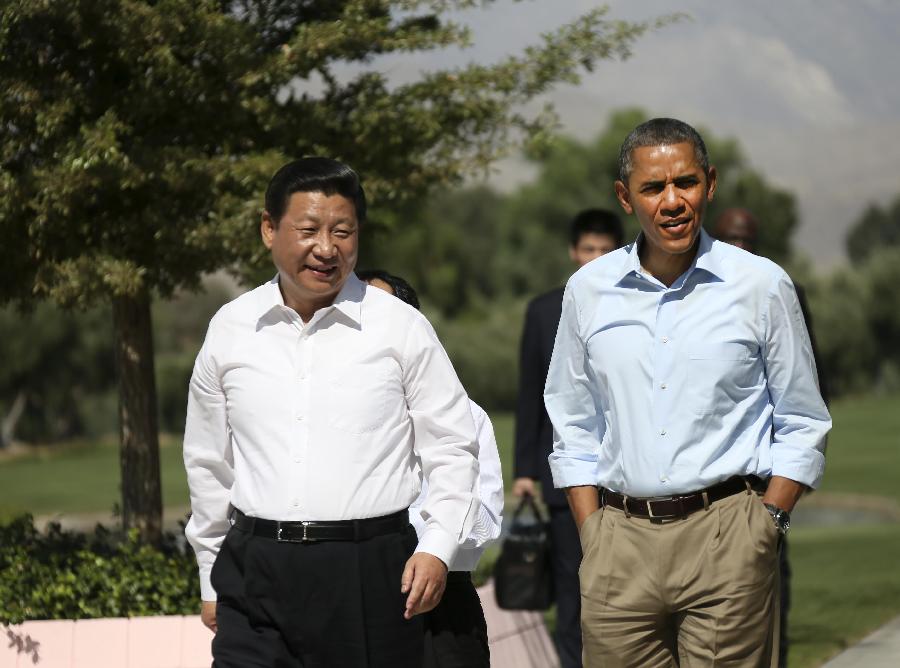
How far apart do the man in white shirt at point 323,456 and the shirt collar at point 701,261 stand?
0.63 meters

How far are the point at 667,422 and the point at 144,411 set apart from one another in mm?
4394

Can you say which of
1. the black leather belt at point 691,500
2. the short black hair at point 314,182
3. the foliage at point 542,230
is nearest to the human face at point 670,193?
the black leather belt at point 691,500

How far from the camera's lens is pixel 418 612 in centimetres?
397

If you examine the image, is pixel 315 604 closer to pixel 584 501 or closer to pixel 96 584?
pixel 584 501

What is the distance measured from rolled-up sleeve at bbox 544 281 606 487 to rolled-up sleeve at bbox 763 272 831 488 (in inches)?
21.5

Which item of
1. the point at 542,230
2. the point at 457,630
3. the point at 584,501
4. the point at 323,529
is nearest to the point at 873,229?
the point at 542,230

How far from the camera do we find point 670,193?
13.8 feet

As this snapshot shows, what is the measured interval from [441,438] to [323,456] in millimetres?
324

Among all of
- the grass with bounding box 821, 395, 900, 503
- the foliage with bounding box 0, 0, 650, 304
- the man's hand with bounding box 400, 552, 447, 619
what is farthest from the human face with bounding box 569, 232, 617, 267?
the grass with bounding box 821, 395, 900, 503

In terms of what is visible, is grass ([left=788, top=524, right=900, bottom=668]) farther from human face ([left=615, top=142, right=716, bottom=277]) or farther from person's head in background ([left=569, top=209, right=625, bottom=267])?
human face ([left=615, top=142, right=716, bottom=277])

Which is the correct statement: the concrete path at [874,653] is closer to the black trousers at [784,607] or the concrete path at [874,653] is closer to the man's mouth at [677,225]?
the black trousers at [784,607]

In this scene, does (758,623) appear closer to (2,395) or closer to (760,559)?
(760,559)

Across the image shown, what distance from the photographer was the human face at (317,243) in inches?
158

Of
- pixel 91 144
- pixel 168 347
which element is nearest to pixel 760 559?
pixel 91 144
